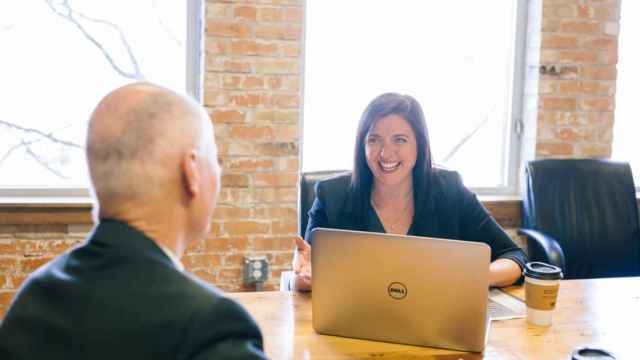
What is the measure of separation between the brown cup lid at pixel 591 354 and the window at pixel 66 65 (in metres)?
2.15

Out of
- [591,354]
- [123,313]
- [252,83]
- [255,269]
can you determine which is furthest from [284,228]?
[123,313]

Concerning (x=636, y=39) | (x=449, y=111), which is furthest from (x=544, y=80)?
(x=636, y=39)

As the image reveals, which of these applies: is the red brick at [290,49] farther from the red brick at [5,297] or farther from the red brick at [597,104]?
the red brick at [5,297]

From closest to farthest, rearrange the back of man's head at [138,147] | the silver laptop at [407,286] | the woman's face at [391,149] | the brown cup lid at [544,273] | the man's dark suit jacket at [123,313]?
1. the man's dark suit jacket at [123,313]
2. the back of man's head at [138,147]
3. the silver laptop at [407,286]
4. the brown cup lid at [544,273]
5. the woman's face at [391,149]

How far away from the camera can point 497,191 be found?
11.0ft

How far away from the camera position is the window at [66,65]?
288 cm

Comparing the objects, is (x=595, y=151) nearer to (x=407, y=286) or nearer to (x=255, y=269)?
(x=255, y=269)

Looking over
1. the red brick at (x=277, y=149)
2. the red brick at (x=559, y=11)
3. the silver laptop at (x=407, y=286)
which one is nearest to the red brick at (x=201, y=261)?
the red brick at (x=277, y=149)

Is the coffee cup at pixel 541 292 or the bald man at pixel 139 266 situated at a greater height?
the bald man at pixel 139 266

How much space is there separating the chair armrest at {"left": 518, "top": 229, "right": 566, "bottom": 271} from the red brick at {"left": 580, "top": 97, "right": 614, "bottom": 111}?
2.67 ft

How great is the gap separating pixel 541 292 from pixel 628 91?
2.41m

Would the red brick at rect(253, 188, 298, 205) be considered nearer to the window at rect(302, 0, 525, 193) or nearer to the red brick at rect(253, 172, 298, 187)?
the red brick at rect(253, 172, 298, 187)

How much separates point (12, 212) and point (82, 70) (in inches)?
27.3

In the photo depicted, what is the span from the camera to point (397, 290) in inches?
54.0
